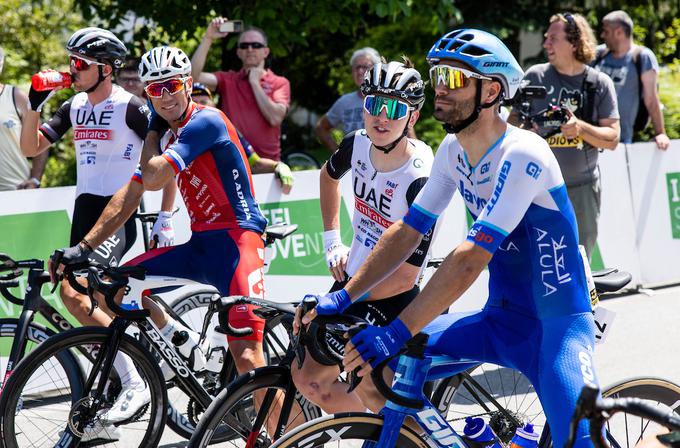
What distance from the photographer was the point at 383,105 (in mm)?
4730

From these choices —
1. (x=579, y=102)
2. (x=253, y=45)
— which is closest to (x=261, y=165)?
(x=253, y=45)

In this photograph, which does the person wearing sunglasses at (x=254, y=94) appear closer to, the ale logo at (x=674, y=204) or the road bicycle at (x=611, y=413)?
the ale logo at (x=674, y=204)

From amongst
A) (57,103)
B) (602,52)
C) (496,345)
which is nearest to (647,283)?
(602,52)

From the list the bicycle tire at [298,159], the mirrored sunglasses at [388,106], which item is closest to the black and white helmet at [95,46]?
the mirrored sunglasses at [388,106]

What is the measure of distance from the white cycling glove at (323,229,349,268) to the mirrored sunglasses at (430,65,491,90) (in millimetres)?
1679

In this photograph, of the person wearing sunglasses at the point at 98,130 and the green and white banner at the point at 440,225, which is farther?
the green and white banner at the point at 440,225

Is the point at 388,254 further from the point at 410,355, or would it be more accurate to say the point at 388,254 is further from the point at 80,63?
the point at 80,63

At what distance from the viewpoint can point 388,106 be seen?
473 cm

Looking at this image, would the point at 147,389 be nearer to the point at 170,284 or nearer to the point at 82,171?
the point at 170,284

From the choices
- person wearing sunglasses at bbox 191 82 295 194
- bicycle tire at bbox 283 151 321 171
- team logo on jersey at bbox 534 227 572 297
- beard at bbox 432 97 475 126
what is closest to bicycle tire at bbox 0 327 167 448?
beard at bbox 432 97 475 126

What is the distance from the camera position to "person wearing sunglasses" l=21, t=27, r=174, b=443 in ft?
20.0

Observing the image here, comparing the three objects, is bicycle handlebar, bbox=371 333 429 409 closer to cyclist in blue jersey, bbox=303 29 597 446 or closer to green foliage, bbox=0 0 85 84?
cyclist in blue jersey, bbox=303 29 597 446

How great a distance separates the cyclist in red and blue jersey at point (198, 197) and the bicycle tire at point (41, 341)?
519mm

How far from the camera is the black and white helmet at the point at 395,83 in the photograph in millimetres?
4699
